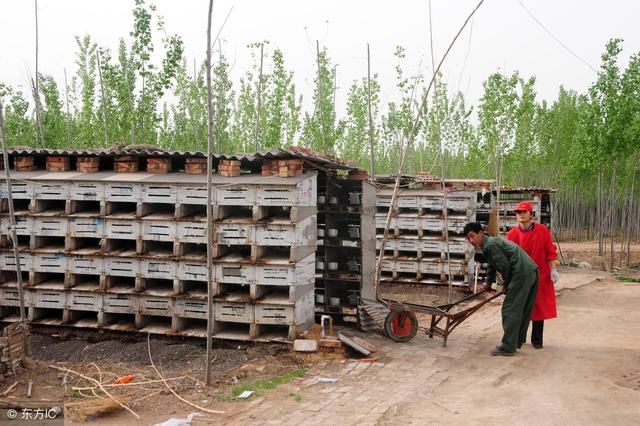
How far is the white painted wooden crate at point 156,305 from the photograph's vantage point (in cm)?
830

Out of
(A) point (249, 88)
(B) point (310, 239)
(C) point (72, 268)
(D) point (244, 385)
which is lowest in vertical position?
(D) point (244, 385)

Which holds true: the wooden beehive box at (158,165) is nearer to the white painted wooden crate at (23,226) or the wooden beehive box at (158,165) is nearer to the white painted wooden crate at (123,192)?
the white painted wooden crate at (123,192)

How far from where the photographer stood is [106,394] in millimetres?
6227

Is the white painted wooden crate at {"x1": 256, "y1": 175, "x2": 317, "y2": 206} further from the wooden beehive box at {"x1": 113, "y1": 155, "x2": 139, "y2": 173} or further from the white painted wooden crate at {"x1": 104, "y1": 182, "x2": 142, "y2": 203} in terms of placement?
the wooden beehive box at {"x1": 113, "y1": 155, "x2": 139, "y2": 173}

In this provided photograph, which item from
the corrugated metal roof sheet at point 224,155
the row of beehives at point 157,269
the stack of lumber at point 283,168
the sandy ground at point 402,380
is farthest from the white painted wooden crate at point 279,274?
the corrugated metal roof sheet at point 224,155

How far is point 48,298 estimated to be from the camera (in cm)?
870

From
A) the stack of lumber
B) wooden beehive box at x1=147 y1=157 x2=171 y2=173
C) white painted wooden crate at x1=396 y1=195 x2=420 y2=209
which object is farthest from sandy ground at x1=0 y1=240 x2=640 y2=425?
white painted wooden crate at x1=396 y1=195 x2=420 y2=209

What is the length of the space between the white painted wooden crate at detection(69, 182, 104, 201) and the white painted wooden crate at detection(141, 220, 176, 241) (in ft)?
2.81

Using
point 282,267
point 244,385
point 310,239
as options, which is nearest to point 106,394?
point 244,385

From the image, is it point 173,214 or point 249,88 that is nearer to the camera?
point 173,214

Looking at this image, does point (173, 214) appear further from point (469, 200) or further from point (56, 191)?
point (469, 200)

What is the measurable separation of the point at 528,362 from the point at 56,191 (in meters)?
7.24

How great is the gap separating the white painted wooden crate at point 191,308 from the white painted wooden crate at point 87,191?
1.99 meters

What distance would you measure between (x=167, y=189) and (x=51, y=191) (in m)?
1.96
